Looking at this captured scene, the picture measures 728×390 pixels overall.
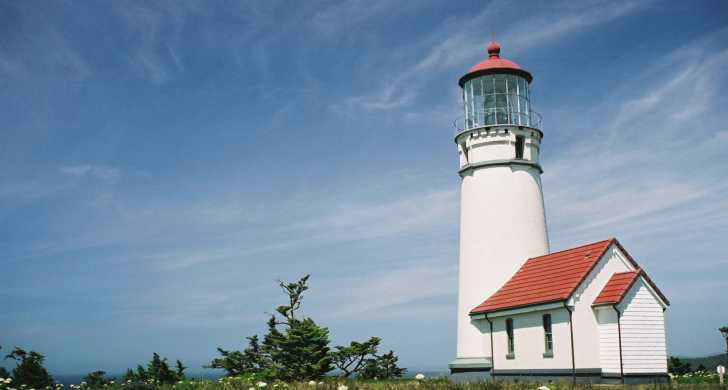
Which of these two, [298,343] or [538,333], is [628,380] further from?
[298,343]

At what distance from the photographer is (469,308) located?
3011 cm

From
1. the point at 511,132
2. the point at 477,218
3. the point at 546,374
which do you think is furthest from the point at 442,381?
the point at 511,132

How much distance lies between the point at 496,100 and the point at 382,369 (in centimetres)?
1239

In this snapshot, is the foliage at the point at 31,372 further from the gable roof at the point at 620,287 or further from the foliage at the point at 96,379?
the gable roof at the point at 620,287

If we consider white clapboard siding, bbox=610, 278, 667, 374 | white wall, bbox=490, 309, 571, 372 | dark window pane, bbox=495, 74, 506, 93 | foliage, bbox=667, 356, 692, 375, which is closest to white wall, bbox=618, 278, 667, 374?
white clapboard siding, bbox=610, 278, 667, 374

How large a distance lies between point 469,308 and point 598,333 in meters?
6.59

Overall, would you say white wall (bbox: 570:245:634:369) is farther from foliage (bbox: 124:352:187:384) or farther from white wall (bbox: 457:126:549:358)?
foliage (bbox: 124:352:187:384)

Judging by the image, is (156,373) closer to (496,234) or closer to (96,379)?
(96,379)

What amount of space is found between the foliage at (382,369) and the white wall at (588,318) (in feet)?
23.7

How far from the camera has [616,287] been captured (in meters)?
24.6

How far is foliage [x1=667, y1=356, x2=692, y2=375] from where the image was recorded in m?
30.9

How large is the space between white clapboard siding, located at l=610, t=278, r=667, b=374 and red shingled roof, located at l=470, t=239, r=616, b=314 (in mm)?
1716

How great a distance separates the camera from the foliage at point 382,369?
28000mm

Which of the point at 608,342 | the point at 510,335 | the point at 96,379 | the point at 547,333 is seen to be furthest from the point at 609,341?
the point at 96,379
